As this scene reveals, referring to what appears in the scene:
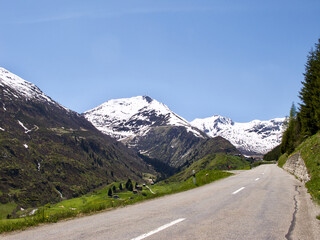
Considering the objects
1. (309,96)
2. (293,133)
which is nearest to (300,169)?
(309,96)

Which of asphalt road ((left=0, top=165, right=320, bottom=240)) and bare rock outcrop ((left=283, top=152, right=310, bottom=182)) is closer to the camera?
asphalt road ((left=0, top=165, right=320, bottom=240))

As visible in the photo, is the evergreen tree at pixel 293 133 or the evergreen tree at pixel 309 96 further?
the evergreen tree at pixel 293 133

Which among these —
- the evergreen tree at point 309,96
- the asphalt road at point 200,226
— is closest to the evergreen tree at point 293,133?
the evergreen tree at point 309,96

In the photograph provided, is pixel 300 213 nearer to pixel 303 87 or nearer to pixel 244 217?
pixel 244 217

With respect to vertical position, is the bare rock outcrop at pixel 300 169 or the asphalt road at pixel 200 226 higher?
the asphalt road at pixel 200 226

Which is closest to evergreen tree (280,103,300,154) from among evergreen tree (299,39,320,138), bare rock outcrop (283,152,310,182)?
evergreen tree (299,39,320,138)

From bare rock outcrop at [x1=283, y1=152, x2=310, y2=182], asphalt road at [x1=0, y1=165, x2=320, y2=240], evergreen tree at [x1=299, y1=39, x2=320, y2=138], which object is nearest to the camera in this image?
asphalt road at [x1=0, y1=165, x2=320, y2=240]

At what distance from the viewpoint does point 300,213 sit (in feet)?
34.4

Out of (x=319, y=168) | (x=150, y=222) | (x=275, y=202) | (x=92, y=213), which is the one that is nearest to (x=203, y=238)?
(x=150, y=222)

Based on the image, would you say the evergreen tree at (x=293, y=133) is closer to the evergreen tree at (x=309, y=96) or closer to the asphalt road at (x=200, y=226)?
the evergreen tree at (x=309, y=96)

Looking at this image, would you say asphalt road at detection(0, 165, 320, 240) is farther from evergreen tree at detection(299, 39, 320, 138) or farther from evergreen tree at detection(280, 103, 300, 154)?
evergreen tree at detection(280, 103, 300, 154)

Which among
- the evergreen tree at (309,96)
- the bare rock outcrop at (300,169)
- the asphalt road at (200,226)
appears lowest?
the bare rock outcrop at (300,169)

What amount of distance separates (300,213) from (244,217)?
2830 millimetres

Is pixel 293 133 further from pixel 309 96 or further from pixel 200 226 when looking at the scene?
pixel 200 226
